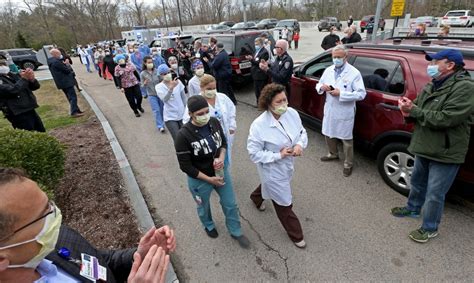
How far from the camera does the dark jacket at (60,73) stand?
7.61 m

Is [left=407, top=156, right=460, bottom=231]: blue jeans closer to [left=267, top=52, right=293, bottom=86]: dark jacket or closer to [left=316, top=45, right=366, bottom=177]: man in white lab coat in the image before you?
[left=316, top=45, right=366, bottom=177]: man in white lab coat

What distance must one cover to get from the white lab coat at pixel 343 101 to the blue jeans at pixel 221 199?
2022 millimetres

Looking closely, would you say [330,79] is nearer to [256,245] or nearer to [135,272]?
[256,245]

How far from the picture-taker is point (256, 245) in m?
3.01

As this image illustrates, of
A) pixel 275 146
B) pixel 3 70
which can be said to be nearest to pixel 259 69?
pixel 275 146

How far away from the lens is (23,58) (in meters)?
23.5

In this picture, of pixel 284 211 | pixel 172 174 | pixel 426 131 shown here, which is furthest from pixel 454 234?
pixel 172 174

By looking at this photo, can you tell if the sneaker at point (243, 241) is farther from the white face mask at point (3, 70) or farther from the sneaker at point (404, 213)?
the white face mask at point (3, 70)

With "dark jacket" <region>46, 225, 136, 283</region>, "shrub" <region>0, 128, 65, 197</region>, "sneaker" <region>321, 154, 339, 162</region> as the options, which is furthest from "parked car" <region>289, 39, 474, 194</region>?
"shrub" <region>0, 128, 65, 197</region>

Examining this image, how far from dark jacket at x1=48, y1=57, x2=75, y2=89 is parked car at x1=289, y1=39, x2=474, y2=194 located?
7784 mm

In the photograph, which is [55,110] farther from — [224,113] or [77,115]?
[224,113]

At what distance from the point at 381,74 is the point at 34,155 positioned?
484cm

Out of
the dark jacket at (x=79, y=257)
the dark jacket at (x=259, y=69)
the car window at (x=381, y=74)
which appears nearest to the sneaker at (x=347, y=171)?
the car window at (x=381, y=74)

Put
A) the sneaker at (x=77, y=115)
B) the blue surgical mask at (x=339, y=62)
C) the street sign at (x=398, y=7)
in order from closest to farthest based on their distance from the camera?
the blue surgical mask at (x=339, y=62), the sneaker at (x=77, y=115), the street sign at (x=398, y=7)
